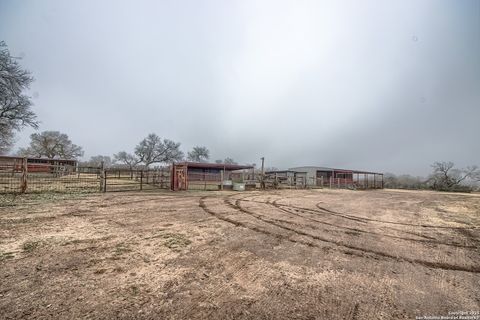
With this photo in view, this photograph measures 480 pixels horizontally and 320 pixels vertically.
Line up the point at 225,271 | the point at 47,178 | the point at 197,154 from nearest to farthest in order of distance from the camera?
the point at 225,271
the point at 47,178
the point at 197,154

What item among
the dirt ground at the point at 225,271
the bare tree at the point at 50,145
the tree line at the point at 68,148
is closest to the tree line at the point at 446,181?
the tree line at the point at 68,148

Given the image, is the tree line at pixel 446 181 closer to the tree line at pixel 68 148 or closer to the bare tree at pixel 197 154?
the tree line at pixel 68 148

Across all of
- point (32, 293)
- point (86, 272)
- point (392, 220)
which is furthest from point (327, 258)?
point (392, 220)

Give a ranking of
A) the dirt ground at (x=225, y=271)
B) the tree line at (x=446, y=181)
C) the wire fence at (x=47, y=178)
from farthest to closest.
A: the tree line at (x=446, y=181) < the wire fence at (x=47, y=178) < the dirt ground at (x=225, y=271)

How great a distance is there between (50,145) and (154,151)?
821 inches

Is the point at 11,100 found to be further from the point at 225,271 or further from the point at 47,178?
the point at 225,271

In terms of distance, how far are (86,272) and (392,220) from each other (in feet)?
28.7

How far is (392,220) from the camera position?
8039mm

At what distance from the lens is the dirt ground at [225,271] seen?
8.40ft

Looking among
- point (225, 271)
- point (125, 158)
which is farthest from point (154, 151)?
point (225, 271)

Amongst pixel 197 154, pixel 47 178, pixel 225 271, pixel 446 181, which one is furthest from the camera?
pixel 197 154

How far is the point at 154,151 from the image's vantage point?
58.4 meters

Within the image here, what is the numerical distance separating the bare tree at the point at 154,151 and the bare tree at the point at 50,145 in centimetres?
1468

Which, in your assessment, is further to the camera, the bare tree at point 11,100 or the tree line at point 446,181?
the tree line at point 446,181
